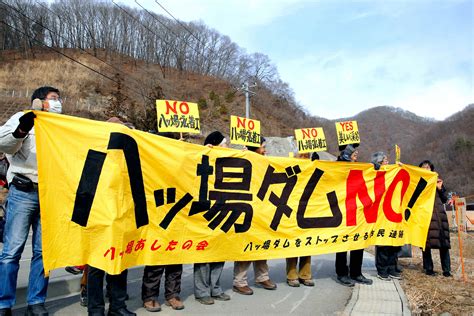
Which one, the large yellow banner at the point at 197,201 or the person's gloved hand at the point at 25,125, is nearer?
the person's gloved hand at the point at 25,125

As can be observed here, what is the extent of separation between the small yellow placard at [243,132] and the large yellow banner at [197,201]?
0.96 meters

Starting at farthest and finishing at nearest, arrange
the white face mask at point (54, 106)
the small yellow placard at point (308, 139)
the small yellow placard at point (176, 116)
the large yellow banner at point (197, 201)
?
the small yellow placard at point (308, 139) < the small yellow placard at point (176, 116) < the white face mask at point (54, 106) < the large yellow banner at point (197, 201)

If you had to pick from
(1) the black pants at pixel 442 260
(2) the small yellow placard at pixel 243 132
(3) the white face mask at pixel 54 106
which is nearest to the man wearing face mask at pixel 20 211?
(3) the white face mask at pixel 54 106

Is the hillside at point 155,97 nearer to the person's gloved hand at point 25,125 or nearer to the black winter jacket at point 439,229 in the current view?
the black winter jacket at point 439,229

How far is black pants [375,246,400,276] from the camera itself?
6.12 m

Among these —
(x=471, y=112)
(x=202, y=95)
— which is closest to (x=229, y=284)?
(x=202, y=95)

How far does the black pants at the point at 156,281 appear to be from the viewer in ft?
14.2

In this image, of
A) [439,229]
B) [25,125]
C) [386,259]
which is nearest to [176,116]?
[25,125]

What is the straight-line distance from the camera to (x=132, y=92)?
46.8 meters

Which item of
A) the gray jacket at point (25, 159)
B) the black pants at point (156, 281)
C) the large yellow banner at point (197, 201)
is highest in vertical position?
the gray jacket at point (25, 159)

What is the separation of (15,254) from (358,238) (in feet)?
15.1

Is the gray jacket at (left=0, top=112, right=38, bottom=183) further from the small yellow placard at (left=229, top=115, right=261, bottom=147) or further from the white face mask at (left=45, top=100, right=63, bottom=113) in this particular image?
the small yellow placard at (left=229, top=115, right=261, bottom=147)

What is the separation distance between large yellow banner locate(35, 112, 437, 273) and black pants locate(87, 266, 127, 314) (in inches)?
7.8

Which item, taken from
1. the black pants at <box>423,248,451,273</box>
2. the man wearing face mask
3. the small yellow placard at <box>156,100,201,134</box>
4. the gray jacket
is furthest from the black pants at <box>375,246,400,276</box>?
the gray jacket
